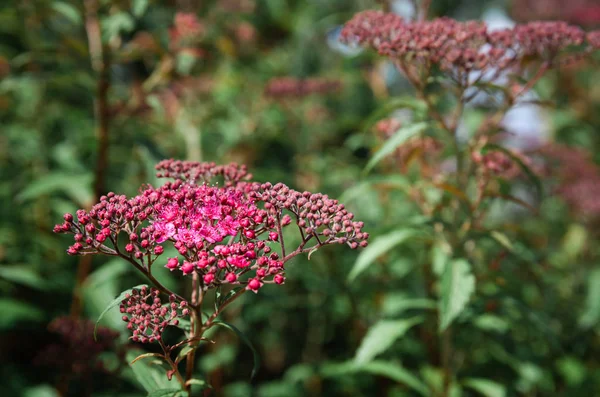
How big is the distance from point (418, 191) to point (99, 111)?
1.52 meters

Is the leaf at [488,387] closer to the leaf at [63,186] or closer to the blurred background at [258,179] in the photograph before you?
the blurred background at [258,179]

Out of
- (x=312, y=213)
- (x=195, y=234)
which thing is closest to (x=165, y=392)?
(x=195, y=234)

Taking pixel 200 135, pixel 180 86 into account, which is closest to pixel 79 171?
pixel 200 135

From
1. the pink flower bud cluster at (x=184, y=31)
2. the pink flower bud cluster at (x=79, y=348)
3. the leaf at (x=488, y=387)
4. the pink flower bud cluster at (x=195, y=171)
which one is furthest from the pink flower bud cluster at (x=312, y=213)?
the pink flower bud cluster at (x=184, y=31)

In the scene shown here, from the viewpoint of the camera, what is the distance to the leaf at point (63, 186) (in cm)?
223

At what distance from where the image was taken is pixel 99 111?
2.35 meters

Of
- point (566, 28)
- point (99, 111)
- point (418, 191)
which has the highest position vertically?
point (99, 111)

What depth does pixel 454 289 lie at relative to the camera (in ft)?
5.64

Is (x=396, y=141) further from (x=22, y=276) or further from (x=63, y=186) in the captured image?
(x=22, y=276)

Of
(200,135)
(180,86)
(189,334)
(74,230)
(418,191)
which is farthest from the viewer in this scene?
(180,86)

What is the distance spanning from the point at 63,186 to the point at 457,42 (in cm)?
184

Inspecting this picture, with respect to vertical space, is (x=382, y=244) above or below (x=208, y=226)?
above

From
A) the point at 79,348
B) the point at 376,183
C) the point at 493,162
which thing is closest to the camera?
the point at 79,348

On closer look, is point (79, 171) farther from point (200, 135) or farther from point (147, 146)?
point (200, 135)
